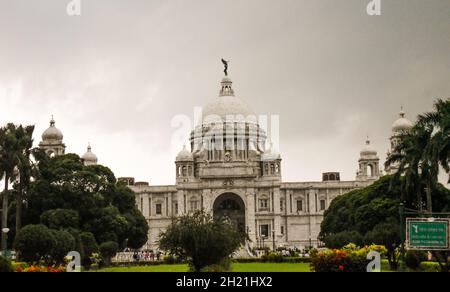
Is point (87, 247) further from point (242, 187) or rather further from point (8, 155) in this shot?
point (242, 187)

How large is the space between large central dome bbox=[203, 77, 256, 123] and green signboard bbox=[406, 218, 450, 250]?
7461 centimetres

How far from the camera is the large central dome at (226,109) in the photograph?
107 m

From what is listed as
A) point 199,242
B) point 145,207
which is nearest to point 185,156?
point 145,207

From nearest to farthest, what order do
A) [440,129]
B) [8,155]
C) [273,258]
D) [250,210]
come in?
[440,129] < [8,155] < [273,258] < [250,210]

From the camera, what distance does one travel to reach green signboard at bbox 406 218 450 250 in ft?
104

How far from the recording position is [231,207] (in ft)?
324

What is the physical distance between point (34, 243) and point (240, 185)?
54.3 meters

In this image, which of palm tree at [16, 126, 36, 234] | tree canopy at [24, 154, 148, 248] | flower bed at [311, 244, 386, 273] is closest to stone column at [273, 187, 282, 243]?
tree canopy at [24, 154, 148, 248]

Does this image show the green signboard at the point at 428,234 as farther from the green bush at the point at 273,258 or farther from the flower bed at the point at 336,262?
the green bush at the point at 273,258

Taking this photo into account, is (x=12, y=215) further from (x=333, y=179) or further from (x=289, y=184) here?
(x=333, y=179)

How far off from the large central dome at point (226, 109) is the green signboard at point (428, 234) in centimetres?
7461
